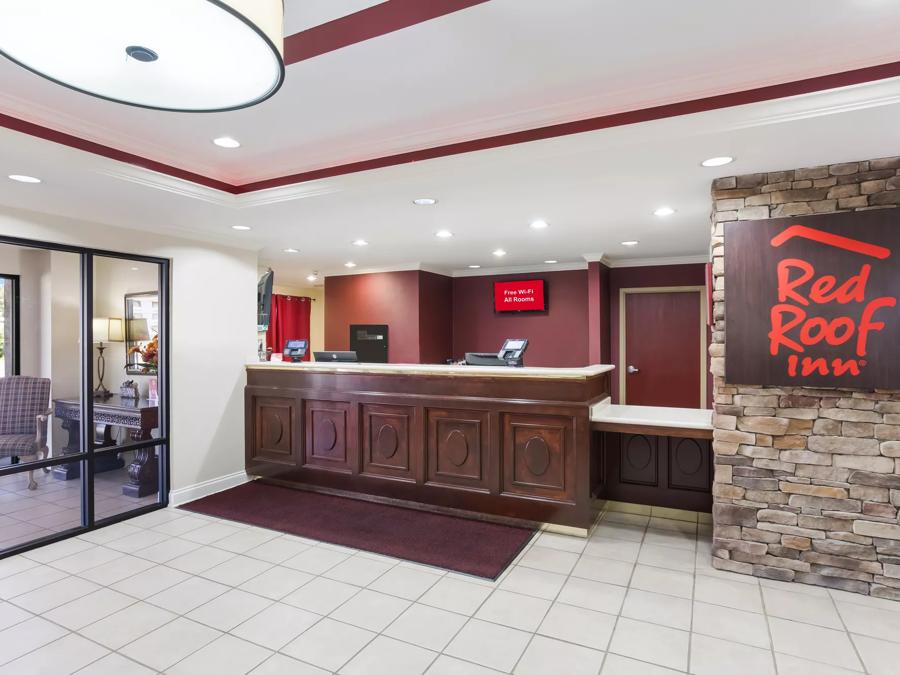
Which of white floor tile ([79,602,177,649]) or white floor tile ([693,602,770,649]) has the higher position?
white floor tile ([693,602,770,649])

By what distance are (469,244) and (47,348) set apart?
3705 millimetres

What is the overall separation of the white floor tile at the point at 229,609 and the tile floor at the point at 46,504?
176cm

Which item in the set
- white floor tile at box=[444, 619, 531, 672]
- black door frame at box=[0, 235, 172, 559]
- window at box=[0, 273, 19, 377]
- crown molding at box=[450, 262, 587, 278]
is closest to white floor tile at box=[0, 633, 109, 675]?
black door frame at box=[0, 235, 172, 559]

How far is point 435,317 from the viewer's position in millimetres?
7551

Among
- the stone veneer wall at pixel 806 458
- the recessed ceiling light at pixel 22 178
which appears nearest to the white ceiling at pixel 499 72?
the recessed ceiling light at pixel 22 178

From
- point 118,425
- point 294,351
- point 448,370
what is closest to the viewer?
point 448,370

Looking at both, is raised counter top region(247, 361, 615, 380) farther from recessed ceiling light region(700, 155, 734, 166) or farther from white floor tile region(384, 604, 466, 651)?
white floor tile region(384, 604, 466, 651)

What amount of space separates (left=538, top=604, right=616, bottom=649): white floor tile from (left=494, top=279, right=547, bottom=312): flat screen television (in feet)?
16.4

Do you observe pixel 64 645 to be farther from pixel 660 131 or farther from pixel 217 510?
pixel 660 131

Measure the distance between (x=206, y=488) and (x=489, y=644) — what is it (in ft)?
10.6

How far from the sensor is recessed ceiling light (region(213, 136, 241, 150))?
3017 millimetres

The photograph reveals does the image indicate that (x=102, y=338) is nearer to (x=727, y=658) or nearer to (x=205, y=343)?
(x=205, y=343)

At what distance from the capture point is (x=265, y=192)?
359 centimetres

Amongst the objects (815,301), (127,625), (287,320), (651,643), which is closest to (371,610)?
(127,625)
